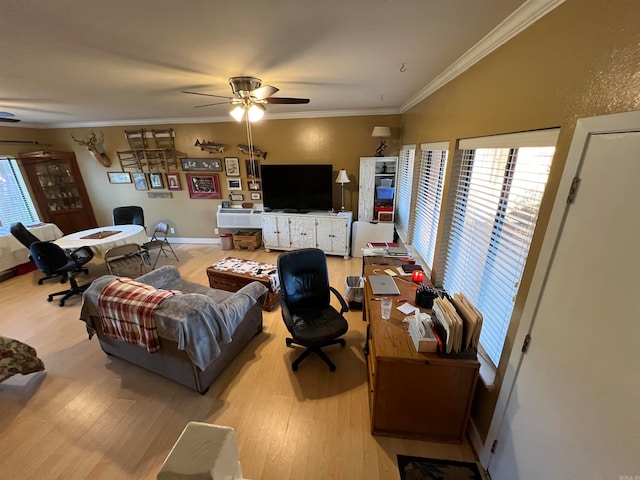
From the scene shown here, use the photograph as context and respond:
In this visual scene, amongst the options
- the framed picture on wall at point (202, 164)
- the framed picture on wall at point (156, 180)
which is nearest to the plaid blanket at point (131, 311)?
the framed picture on wall at point (202, 164)

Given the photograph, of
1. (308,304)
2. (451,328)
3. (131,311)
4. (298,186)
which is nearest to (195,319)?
(131,311)

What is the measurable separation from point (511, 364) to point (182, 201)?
6.06 m

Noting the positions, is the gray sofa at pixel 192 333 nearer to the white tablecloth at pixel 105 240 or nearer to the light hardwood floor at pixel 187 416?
the light hardwood floor at pixel 187 416

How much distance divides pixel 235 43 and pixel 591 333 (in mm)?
2355

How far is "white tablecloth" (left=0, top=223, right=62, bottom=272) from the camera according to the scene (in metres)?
4.04

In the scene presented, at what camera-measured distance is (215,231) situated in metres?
5.71

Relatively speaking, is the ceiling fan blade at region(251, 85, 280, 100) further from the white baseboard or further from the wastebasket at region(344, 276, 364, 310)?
the white baseboard

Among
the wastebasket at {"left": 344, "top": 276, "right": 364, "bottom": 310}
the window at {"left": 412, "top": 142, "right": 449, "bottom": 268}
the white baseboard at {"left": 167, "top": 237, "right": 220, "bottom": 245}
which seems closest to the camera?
the window at {"left": 412, "top": 142, "right": 449, "bottom": 268}

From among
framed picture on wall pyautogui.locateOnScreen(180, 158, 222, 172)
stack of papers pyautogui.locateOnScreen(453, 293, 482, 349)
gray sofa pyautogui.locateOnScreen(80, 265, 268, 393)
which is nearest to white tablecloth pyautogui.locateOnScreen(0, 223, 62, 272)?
framed picture on wall pyautogui.locateOnScreen(180, 158, 222, 172)

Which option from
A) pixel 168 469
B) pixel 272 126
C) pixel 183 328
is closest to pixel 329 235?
pixel 272 126

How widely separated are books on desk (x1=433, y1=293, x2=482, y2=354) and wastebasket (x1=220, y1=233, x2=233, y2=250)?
4664mm

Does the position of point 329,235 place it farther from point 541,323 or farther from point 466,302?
point 541,323

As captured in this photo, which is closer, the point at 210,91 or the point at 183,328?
the point at 183,328

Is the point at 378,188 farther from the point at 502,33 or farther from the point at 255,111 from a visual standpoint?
the point at 502,33
